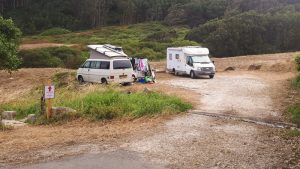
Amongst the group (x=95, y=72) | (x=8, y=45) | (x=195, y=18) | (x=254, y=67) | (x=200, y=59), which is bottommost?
(x=95, y=72)

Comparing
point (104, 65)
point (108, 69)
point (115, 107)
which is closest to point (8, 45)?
point (104, 65)

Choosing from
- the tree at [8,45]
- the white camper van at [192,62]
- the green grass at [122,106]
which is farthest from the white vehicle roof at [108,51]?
the green grass at [122,106]

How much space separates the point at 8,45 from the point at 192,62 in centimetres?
1215

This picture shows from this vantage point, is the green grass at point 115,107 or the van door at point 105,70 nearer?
the green grass at point 115,107

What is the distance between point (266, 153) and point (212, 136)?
6.52 feet

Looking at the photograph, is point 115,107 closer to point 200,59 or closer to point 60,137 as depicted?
point 60,137

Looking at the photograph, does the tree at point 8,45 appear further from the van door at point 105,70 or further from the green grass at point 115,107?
the green grass at point 115,107

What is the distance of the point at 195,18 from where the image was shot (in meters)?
85.9

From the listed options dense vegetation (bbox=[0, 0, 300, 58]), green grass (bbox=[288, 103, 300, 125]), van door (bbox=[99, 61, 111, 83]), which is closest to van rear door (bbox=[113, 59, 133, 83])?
van door (bbox=[99, 61, 111, 83])

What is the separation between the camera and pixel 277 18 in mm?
51531

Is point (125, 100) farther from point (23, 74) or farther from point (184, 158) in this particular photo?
point (23, 74)

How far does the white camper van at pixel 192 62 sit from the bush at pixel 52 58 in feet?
38.7

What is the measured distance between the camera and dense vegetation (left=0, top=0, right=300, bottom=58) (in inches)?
1975

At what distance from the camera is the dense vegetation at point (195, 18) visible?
165 ft
